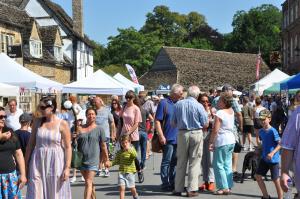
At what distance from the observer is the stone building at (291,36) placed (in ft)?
176

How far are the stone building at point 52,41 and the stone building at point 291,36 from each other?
68.6 ft

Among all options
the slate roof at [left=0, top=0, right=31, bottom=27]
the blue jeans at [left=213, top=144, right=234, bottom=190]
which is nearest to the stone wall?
the slate roof at [left=0, top=0, right=31, bottom=27]

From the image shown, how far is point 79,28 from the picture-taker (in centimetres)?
4356

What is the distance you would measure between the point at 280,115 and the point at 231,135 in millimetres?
8743

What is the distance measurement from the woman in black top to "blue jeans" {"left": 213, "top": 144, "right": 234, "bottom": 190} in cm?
414

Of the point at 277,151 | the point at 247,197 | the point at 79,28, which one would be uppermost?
the point at 79,28

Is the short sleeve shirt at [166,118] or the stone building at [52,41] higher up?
the stone building at [52,41]

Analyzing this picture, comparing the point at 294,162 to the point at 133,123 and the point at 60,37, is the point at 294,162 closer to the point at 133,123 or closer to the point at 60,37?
the point at 133,123

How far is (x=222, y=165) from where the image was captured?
963 cm

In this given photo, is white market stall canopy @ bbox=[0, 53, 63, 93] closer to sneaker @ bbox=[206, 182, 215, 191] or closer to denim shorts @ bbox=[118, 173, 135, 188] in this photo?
sneaker @ bbox=[206, 182, 215, 191]

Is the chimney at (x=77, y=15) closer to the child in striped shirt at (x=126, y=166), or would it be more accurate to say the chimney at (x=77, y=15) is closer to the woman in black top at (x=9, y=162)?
the child in striped shirt at (x=126, y=166)

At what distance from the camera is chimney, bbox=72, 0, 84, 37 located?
42706 mm

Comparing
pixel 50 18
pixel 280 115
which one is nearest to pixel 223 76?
pixel 50 18

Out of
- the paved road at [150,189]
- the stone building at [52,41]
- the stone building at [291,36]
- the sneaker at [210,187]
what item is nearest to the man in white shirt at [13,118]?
the paved road at [150,189]
